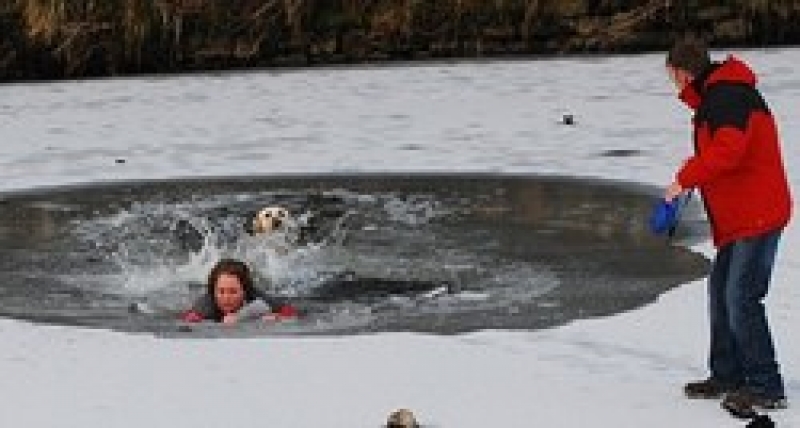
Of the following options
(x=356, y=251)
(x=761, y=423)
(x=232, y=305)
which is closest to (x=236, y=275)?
(x=232, y=305)

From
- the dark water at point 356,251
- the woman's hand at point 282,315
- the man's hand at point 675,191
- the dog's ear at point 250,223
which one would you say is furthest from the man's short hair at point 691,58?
the dog's ear at point 250,223

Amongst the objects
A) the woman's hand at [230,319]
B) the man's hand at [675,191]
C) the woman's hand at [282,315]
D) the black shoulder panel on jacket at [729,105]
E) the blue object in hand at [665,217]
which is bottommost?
the woman's hand at [230,319]

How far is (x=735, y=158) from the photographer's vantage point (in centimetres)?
609

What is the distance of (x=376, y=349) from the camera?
7590 millimetres

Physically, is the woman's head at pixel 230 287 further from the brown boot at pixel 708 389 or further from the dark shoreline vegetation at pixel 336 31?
the dark shoreline vegetation at pixel 336 31

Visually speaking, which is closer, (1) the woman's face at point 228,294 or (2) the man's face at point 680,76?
(2) the man's face at point 680,76

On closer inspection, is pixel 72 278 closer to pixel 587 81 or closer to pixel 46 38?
pixel 587 81

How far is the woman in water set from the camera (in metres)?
8.80

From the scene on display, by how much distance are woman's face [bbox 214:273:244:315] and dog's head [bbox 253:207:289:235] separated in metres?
2.69

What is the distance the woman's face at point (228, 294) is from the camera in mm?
8820

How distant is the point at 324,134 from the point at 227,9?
39.9ft

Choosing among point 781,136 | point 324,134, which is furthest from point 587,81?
point 781,136

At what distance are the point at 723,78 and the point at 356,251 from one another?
17.2 feet

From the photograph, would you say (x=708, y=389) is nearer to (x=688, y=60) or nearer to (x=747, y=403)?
(x=747, y=403)
